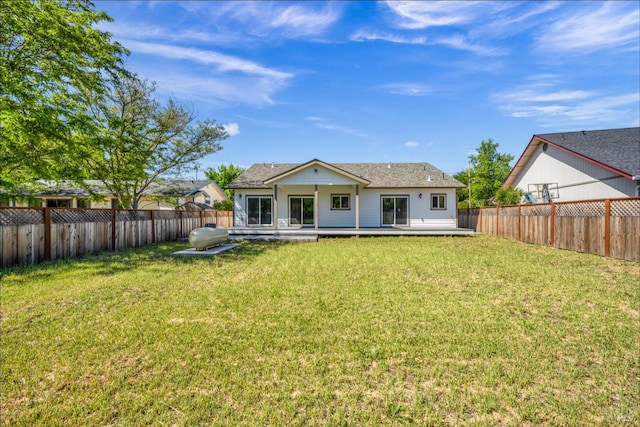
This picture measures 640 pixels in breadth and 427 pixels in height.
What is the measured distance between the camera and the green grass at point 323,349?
99.4 inches

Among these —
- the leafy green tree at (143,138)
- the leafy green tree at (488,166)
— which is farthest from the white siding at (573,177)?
the leafy green tree at (143,138)

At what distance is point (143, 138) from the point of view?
16531 millimetres

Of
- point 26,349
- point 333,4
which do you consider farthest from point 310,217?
point 26,349

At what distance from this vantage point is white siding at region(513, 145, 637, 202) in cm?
1369

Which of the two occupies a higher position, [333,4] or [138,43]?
[138,43]

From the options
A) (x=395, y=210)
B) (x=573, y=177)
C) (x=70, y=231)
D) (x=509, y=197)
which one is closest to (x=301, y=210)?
(x=395, y=210)

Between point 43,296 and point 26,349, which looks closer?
point 26,349

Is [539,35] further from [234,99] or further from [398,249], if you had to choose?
Answer: [234,99]

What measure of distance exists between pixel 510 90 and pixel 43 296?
804 inches

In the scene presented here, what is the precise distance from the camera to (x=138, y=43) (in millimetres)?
13289

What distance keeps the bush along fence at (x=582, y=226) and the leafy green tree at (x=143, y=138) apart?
1731cm

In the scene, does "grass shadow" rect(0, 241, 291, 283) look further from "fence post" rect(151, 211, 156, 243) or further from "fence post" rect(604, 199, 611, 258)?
"fence post" rect(604, 199, 611, 258)

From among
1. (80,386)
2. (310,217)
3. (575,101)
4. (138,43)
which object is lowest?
(80,386)

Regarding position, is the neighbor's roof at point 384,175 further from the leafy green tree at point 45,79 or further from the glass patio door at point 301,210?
the leafy green tree at point 45,79
